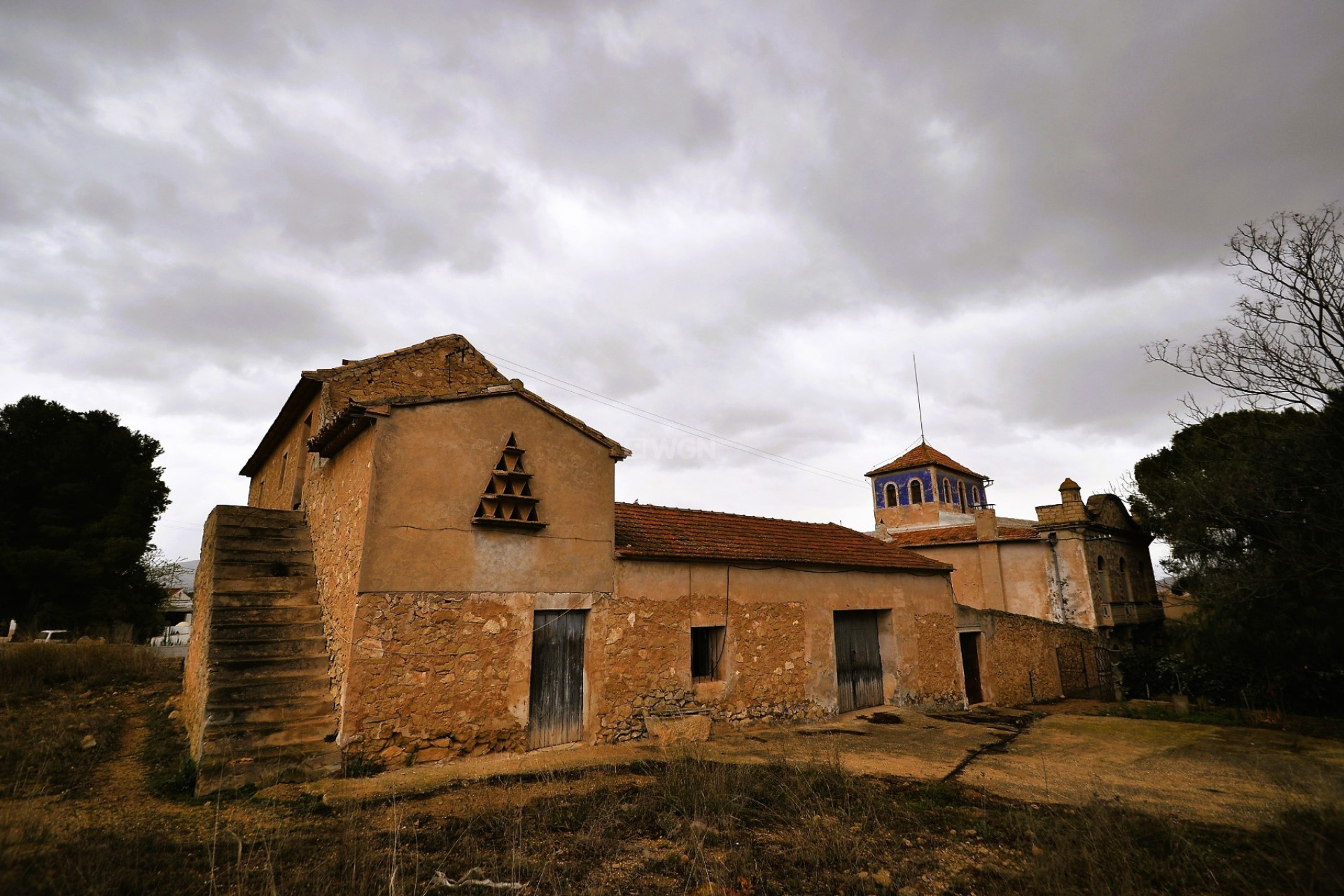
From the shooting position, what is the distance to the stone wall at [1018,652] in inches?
626

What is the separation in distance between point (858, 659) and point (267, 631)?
10942 millimetres

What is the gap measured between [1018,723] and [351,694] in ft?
41.5

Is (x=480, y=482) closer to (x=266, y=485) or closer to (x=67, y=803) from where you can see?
(x=67, y=803)

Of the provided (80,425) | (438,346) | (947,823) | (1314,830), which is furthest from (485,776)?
(80,425)

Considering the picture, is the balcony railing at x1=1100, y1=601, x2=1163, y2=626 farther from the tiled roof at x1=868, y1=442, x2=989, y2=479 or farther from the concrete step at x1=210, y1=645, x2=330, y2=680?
the concrete step at x1=210, y1=645, x2=330, y2=680

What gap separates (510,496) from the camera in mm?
9008

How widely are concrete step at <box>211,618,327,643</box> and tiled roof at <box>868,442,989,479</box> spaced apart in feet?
84.1

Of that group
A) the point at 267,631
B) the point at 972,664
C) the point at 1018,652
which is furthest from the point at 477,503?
the point at 1018,652

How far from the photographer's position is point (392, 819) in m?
5.68

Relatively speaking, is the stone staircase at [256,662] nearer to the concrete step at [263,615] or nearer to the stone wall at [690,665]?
the concrete step at [263,615]

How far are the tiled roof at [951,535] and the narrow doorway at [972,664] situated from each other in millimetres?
7028

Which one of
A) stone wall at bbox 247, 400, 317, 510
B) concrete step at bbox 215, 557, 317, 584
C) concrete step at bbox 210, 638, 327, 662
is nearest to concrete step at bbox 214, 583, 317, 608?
concrete step at bbox 215, 557, 317, 584

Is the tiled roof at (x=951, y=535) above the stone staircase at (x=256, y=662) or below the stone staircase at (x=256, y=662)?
above

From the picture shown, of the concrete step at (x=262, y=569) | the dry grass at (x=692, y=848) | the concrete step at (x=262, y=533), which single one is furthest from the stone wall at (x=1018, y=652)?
the concrete step at (x=262, y=533)
